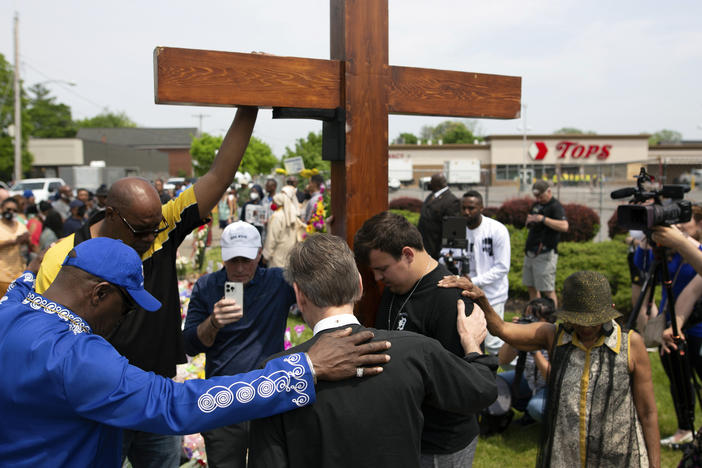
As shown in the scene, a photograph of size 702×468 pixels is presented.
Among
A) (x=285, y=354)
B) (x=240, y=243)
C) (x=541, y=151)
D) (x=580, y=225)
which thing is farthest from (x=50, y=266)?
(x=541, y=151)

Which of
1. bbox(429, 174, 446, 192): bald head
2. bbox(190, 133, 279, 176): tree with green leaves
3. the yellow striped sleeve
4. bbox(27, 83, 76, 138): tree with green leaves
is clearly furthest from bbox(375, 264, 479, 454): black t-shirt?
bbox(27, 83, 76, 138): tree with green leaves

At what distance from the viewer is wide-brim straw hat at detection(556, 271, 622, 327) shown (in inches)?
107

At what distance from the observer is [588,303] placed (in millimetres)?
2764

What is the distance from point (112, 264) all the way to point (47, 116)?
8624 cm

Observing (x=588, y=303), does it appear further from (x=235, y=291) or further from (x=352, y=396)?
(x=235, y=291)

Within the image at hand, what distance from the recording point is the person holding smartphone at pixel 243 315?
3.07 metres

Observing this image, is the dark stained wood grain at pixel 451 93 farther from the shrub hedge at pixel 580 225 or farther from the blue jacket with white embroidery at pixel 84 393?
the shrub hedge at pixel 580 225

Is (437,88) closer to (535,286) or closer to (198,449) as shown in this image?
(198,449)

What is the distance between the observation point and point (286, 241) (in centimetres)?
887

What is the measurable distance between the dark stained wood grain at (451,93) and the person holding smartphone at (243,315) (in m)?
1.18

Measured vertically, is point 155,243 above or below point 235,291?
above

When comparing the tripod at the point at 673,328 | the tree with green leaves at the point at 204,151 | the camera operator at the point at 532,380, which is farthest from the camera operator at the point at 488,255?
the tree with green leaves at the point at 204,151

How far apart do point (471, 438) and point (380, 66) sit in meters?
1.73

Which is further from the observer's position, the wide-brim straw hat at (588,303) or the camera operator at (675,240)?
the camera operator at (675,240)
